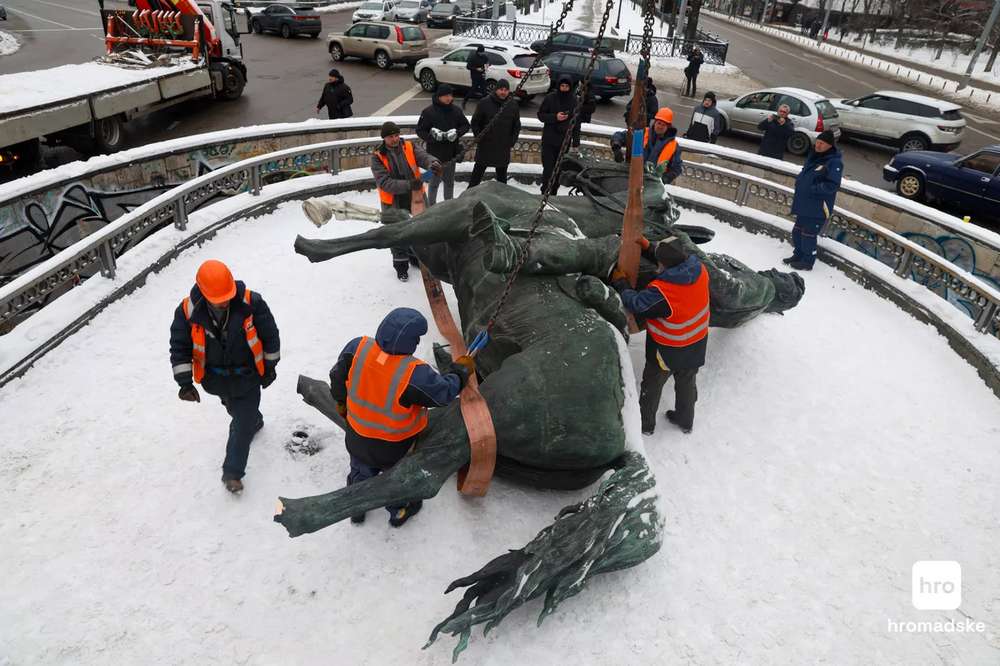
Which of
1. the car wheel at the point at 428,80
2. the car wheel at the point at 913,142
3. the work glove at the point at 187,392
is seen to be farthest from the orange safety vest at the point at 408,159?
the car wheel at the point at 913,142

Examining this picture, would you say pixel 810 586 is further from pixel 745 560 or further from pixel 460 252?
pixel 460 252

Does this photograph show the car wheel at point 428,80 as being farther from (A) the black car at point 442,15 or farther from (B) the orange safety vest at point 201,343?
(B) the orange safety vest at point 201,343

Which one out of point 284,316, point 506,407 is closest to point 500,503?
point 506,407

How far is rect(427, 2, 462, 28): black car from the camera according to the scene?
104ft

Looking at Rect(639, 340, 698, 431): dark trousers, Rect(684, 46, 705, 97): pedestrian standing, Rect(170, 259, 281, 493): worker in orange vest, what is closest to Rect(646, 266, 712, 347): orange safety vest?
Rect(639, 340, 698, 431): dark trousers

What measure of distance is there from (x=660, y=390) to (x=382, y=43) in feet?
65.8

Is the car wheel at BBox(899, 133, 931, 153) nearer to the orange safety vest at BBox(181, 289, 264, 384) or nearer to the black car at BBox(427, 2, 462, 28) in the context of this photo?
the orange safety vest at BBox(181, 289, 264, 384)

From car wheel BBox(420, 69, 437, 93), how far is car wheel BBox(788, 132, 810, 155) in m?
9.80

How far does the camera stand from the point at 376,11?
27578 millimetres

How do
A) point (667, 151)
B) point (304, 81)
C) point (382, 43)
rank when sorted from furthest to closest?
point (382, 43) → point (304, 81) → point (667, 151)

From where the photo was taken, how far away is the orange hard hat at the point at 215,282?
11.9ft

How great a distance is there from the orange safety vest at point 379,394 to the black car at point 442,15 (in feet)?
105

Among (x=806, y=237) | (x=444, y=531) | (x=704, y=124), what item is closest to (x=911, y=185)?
(x=704, y=124)

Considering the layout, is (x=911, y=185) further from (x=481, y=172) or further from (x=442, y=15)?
(x=442, y=15)
